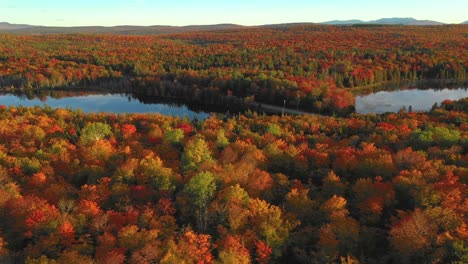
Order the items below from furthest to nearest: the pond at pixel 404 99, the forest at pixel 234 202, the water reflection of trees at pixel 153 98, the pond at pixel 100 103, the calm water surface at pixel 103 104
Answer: the water reflection of trees at pixel 153 98 < the pond at pixel 100 103 < the calm water surface at pixel 103 104 < the pond at pixel 404 99 < the forest at pixel 234 202

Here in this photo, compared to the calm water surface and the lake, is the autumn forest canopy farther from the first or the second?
the lake

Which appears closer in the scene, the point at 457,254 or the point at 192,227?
the point at 457,254

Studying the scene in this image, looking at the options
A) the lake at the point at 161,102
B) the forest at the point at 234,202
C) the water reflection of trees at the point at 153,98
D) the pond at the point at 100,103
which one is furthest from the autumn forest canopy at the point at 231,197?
the water reflection of trees at the point at 153,98

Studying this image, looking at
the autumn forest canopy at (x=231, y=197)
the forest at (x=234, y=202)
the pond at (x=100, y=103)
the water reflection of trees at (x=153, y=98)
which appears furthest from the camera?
the water reflection of trees at (x=153, y=98)

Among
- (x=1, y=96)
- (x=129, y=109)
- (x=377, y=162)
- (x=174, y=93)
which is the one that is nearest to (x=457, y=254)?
(x=377, y=162)

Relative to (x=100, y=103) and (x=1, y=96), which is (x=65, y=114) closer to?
(x=100, y=103)

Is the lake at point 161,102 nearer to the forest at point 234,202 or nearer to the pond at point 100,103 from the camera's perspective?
the pond at point 100,103

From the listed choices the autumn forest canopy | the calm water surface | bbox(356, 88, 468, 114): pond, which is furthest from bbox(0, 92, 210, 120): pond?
bbox(356, 88, 468, 114): pond
